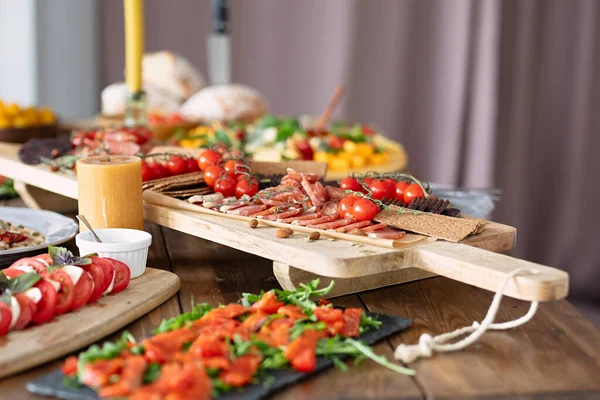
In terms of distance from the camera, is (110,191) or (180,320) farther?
(110,191)

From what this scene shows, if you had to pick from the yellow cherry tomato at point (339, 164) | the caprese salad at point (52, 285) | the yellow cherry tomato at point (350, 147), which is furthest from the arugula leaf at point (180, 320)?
the yellow cherry tomato at point (350, 147)

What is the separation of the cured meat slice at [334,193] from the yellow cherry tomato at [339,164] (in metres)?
1.24

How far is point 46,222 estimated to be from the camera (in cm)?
243

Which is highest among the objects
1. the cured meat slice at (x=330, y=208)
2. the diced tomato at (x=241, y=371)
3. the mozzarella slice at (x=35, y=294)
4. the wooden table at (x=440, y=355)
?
the cured meat slice at (x=330, y=208)

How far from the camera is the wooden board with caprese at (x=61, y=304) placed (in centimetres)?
149

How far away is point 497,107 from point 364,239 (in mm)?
3743

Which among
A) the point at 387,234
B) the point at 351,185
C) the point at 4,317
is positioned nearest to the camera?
the point at 4,317

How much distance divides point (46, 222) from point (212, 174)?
539mm

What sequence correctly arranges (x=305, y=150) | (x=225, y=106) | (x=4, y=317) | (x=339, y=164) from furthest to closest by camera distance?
(x=225, y=106)
(x=305, y=150)
(x=339, y=164)
(x=4, y=317)

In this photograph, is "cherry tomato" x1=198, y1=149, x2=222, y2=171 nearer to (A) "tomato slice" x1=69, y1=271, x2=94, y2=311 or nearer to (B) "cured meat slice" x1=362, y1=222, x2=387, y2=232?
(B) "cured meat slice" x1=362, y1=222, x2=387, y2=232

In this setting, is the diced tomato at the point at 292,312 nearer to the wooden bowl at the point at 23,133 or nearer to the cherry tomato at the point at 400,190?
the cherry tomato at the point at 400,190

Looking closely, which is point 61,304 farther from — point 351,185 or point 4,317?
point 351,185

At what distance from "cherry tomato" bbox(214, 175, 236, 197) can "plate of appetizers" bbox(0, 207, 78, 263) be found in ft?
1.38

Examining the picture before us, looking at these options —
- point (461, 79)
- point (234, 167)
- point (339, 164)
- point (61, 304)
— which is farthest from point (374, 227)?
point (461, 79)
